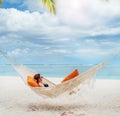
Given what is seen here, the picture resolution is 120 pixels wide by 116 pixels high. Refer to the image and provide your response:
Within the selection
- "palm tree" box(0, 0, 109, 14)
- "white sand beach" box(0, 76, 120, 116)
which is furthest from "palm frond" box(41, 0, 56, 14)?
"white sand beach" box(0, 76, 120, 116)

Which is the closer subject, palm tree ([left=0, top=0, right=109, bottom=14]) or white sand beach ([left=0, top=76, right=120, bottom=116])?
white sand beach ([left=0, top=76, right=120, bottom=116])

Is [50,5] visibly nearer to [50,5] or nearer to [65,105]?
[50,5]

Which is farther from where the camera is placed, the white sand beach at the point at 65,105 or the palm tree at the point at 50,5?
the palm tree at the point at 50,5

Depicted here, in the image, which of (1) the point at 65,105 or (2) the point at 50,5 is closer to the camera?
(1) the point at 65,105

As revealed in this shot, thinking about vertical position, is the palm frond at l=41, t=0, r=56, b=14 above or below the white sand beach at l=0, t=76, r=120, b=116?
above

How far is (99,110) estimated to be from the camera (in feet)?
13.4

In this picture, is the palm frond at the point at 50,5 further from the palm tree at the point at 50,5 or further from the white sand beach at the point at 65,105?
the white sand beach at the point at 65,105

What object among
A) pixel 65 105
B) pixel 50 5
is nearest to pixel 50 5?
pixel 50 5

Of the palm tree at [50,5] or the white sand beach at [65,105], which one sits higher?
the palm tree at [50,5]

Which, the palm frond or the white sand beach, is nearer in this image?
the white sand beach

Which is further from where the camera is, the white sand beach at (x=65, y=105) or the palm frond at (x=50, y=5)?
the palm frond at (x=50, y=5)

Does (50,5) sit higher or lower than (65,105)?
higher

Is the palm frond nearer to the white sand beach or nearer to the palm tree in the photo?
the palm tree

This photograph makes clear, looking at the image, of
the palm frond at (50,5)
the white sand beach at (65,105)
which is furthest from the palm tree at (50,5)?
the white sand beach at (65,105)
